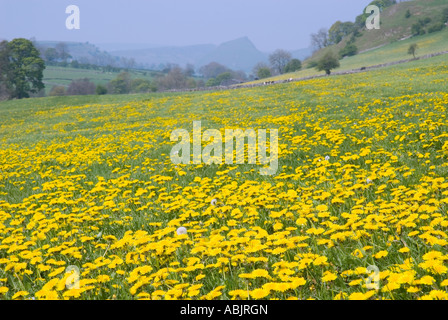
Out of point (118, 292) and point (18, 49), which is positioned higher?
point (18, 49)

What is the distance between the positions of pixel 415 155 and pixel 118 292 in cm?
523

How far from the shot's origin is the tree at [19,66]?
60281 mm

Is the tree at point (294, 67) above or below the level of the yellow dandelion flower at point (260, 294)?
above

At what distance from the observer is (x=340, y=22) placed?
465 feet

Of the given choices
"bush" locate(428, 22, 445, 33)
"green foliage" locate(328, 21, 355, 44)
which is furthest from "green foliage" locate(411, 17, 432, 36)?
"green foliage" locate(328, 21, 355, 44)

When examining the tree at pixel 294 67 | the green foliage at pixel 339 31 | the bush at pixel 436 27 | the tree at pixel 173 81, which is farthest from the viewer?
the green foliage at pixel 339 31

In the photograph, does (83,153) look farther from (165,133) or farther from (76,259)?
(76,259)

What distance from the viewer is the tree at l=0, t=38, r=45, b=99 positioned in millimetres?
60281

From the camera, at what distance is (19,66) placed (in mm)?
62469

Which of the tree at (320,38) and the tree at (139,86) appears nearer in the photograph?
the tree at (139,86)

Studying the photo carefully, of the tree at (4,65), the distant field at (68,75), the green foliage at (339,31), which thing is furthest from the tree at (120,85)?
the green foliage at (339,31)

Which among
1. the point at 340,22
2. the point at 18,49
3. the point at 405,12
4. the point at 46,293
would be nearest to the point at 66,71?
the point at 18,49

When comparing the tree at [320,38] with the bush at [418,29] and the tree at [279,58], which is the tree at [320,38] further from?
the bush at [418,29]

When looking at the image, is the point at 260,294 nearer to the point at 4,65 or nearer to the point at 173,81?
the point at 4,65
